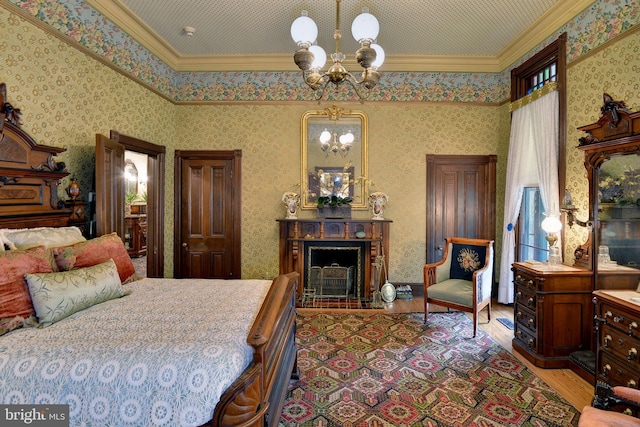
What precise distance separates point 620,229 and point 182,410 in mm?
3402

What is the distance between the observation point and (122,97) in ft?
13.1

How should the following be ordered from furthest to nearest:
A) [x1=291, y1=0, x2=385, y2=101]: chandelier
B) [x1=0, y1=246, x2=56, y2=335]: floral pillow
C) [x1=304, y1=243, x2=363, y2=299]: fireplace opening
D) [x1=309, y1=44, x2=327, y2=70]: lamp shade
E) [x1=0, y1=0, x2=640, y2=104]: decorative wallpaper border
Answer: [x1=304, y1=243, x2=363, y2=299]: fireplace opening, [x1=0, y1=0, x2=640, y2=104]: decorative wallpaper border, [x1=309, y1=44, x2=327, y2=70]: lamp shade, [x1=291, y1=0, x2=385, y2=101]: chandelier, [x1=0, y1=246, x2=56, y2=335]: floral pillow

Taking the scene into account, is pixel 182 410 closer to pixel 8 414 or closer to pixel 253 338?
pixel 253 338

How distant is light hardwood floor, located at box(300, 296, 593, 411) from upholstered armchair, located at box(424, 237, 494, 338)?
24 cm

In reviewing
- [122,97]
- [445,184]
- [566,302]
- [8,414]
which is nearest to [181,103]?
[122,97]

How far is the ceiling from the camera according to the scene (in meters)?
3.73

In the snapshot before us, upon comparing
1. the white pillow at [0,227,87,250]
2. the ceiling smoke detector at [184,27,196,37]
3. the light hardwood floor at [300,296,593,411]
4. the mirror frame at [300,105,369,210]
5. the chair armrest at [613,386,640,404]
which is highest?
the ceiling smoke detector at [184,27,196,37]

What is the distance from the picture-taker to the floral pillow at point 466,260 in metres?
4.26

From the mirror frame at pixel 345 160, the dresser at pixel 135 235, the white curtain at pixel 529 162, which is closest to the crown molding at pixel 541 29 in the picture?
the white curtain at pixel 529 162

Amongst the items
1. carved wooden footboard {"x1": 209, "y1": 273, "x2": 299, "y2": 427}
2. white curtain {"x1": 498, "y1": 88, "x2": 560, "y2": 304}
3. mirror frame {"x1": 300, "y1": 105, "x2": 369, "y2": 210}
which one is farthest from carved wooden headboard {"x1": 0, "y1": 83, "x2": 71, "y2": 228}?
white curtain {"x1": 498, "y1": 88, "x2": 560, "y2": 304}

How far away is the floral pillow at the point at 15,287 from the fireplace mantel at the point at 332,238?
325cm

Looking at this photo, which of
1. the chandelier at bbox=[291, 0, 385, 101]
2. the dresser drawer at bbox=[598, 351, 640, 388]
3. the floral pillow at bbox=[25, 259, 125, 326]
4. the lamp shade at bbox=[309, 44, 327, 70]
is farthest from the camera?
the lamp shade at bbox=[309, 44, 327, 70]

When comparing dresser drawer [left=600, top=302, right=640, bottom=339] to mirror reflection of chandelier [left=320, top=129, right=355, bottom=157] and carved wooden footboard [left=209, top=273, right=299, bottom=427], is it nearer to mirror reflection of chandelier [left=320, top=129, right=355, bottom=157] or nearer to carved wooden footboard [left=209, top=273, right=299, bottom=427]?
carved wooden footboard [left=209, top=273, right=299, bottom=427]

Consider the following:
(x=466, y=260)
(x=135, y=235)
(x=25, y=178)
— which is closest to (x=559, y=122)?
(x=466, y=260)
